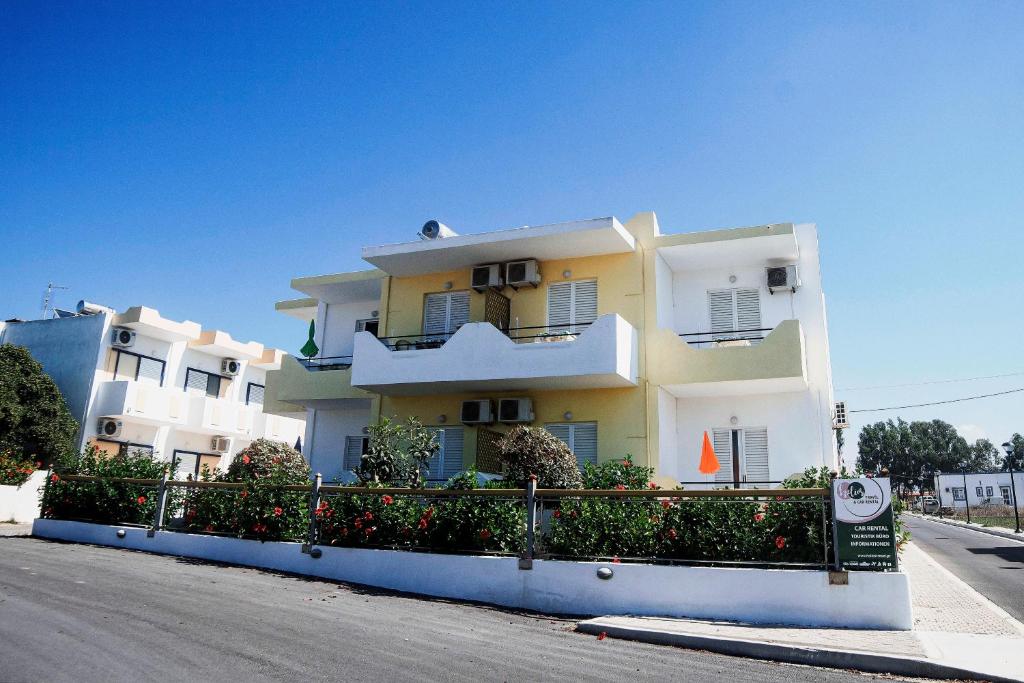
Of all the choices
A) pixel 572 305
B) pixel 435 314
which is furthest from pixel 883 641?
pixel 435 314

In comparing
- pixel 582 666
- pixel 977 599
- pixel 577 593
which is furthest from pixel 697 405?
pixel 582 666

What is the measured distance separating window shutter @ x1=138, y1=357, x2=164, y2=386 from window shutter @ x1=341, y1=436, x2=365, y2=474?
11.2 m

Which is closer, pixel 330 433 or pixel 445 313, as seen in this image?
pixel 445 313

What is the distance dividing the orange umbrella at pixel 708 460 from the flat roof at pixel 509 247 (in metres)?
4.92

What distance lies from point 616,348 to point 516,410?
Result: 127 inches

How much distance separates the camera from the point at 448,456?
18703 mm

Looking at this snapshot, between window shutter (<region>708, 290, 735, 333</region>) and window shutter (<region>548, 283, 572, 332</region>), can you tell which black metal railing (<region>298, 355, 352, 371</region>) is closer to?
window shutter (<region>548, 283, 572, 332</region>)

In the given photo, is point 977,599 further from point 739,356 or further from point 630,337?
point 630,337

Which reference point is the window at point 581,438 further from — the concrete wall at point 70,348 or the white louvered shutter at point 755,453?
the concrete wall at point 70,348

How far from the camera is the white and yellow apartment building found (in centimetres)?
1658

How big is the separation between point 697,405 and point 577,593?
854 cm

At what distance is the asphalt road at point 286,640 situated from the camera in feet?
20.8

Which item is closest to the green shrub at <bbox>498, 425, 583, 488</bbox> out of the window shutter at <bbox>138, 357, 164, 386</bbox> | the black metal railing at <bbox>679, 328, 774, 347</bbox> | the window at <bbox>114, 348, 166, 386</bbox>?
the black metal railing at <bbox>679, 328, 774, 347</bbox>

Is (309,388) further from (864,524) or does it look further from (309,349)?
Result: (864,524)
